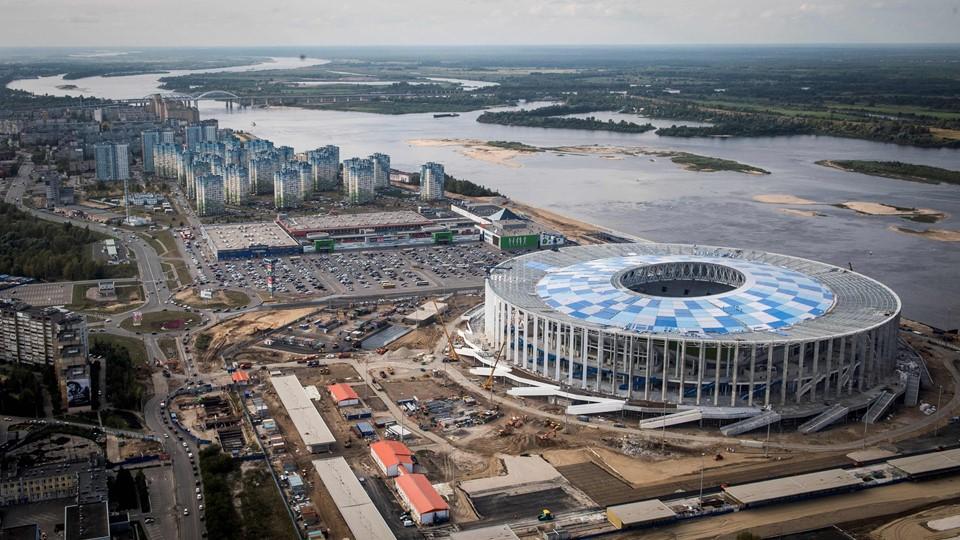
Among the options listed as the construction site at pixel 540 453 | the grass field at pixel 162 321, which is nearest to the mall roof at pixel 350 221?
the grass field at pixel 162 321

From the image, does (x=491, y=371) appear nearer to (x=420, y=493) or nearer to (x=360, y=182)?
(x=420, y=493)

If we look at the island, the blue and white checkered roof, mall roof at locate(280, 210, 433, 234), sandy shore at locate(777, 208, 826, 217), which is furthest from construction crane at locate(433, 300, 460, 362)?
the island

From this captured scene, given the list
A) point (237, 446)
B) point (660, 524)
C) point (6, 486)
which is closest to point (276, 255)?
point (237, 446)

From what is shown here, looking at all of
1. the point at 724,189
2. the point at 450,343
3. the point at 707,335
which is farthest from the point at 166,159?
the point at 707,335

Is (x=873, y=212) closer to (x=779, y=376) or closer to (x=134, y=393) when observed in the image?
(x=779, y=376)

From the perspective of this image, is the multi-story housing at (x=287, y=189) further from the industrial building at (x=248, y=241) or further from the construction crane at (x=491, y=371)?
the construction crane at (x=491, y=371)

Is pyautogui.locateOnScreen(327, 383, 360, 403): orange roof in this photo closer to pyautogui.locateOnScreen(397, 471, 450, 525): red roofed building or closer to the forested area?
pyautogui.locateOnScreen(397, 471, 450, 525): red roofed building
